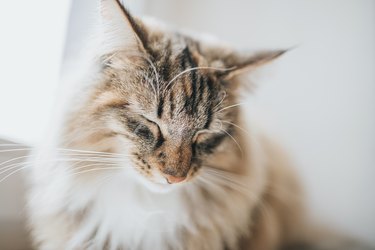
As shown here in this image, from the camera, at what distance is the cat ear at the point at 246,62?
801 millimetres

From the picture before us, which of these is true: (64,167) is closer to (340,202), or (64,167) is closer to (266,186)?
(266,186)

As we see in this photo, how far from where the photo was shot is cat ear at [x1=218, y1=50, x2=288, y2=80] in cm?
80

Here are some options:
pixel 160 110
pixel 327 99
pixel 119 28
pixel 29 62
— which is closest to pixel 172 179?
pixel 160 110

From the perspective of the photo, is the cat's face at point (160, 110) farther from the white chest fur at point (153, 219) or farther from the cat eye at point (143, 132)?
the white chest fur at point (153, 219)

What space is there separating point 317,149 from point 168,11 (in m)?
0.79

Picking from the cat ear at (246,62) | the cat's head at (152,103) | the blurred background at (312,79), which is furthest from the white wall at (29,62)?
the cat ear at (246,62)

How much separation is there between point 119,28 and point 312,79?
2.59 ft

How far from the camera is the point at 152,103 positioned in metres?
0.71

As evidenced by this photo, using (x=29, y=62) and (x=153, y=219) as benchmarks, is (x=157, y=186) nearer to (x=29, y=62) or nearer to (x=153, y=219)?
(x=153, y=219)

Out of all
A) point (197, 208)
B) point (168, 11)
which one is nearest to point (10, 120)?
point (197, 208)

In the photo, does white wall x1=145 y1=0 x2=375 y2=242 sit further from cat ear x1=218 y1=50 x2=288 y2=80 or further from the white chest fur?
the white chest fur

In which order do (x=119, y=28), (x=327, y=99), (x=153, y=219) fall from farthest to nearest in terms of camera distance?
(x=327, y=99) → (x=153, y=219) → (x=119, y=28)

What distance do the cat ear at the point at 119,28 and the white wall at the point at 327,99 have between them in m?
0.52

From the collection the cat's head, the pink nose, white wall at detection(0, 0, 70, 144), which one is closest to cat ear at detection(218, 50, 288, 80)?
the cat's head
